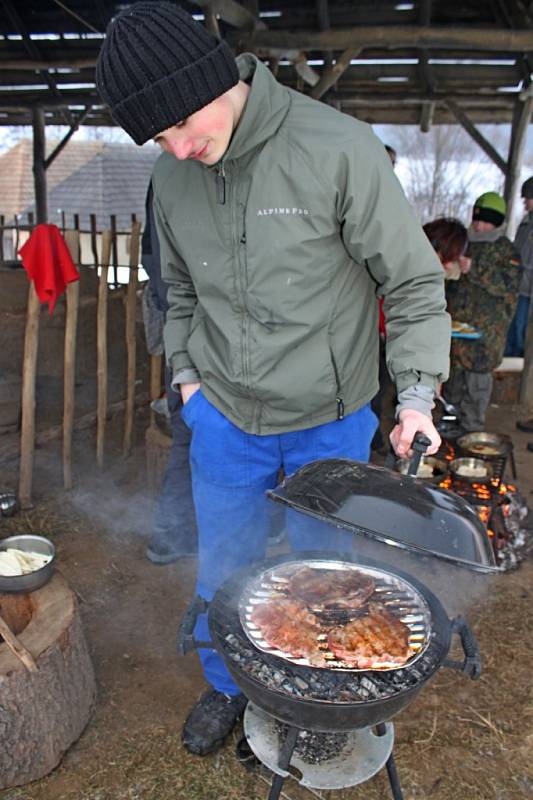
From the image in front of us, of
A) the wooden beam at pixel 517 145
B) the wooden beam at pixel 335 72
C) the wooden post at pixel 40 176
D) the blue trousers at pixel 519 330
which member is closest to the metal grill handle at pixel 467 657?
the wooden beam at pixel 335 72

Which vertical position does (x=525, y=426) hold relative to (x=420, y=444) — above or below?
below

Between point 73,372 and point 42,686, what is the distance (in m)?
2.83

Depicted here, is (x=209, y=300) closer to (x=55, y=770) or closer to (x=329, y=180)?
(x=329, y=180)

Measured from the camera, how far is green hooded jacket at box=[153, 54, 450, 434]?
75.0 inches

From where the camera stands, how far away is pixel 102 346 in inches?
203

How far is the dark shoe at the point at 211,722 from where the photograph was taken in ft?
8.72

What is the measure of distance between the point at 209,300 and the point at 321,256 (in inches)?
15.9

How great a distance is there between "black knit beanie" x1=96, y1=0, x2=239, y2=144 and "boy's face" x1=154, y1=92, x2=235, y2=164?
4 centimetres

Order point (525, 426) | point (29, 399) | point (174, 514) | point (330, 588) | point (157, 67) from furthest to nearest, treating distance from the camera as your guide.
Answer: point (525, 426) < point (29, 399) < point (174, 514) < point (330, 588) < point (157, 67)

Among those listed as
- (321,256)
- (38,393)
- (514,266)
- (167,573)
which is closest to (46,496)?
(38,393)

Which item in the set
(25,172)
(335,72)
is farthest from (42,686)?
(25,172)

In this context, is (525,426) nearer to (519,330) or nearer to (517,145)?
(519,330)

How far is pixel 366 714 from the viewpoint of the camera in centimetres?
179

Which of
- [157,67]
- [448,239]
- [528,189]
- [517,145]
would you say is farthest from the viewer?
[517,145]
